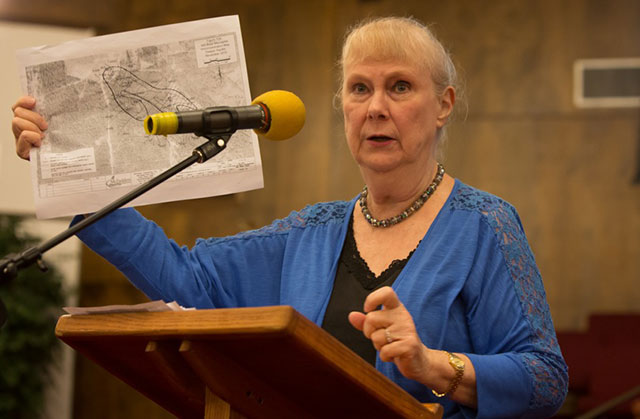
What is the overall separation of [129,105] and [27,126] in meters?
0.21

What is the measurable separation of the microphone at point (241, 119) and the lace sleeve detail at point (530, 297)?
51 cm

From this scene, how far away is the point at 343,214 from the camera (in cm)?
203

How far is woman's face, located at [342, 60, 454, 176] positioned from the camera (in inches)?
73.3

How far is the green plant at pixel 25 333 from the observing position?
18.1 feet

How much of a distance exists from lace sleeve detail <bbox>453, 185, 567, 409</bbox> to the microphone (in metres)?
0.51

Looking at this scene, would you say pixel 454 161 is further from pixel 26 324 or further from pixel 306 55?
pixel 26 324

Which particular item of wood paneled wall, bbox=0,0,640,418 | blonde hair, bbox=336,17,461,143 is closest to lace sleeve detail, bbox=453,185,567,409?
blonde hair, bbox=336,17,461,143

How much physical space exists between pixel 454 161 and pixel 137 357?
16.7 feet

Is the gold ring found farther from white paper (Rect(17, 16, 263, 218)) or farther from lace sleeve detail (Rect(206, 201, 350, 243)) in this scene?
lace sleeve detail (Rect(206, 201, 350, 243))

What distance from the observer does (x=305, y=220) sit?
6.65 feet

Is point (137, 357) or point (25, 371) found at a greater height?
point (137, 357)

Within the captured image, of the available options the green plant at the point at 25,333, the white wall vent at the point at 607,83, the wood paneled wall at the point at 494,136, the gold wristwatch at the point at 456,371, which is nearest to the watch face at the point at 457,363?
the gold wristwatch at the point at 456,371

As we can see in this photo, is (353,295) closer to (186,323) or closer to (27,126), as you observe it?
(186,323)

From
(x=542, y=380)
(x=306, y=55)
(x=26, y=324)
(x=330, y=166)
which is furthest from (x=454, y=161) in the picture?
(x=542, y=380)
